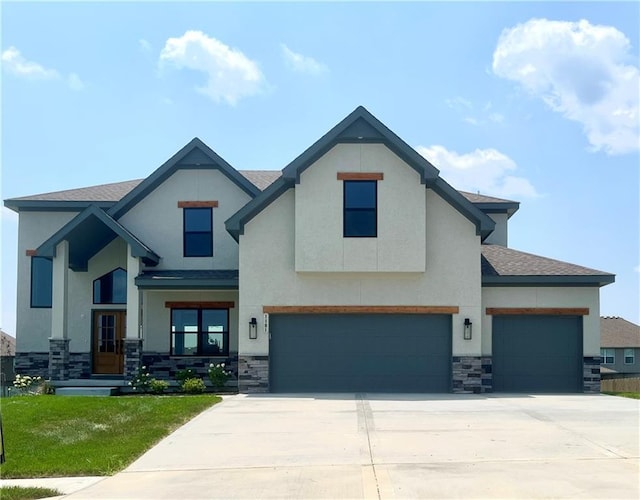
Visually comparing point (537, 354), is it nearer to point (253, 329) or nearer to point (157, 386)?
point (253, 329)

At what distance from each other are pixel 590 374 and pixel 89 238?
15784 mm

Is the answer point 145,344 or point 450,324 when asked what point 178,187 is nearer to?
point 145,344

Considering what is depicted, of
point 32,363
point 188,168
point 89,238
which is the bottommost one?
point 32,363

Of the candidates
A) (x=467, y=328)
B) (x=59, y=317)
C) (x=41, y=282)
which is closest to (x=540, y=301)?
(x=467, y=328)

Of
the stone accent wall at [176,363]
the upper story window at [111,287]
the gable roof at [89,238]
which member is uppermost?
the gable roof at [89,238]

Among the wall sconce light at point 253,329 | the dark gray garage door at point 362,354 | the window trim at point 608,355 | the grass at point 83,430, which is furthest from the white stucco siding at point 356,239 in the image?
A: the window trim at point 608,355

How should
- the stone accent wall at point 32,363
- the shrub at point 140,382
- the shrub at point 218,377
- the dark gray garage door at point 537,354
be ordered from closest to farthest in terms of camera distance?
the dark gray garage door at point 537,354 < the shrub at point 140,382 < the shrub at point 218,377 < the stone accent wall at point 32,363

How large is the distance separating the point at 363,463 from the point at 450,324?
36.5ft

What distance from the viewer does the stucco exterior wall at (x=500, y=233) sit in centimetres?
2780

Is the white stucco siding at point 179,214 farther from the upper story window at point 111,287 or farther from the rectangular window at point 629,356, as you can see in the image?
the rectangular window at point 629,356

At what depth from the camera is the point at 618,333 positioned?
54750mm

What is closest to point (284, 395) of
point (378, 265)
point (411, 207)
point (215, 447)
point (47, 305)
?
point (378, 265)

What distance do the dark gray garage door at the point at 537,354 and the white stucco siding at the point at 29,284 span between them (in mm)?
14871

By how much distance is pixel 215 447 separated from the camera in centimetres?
1261
